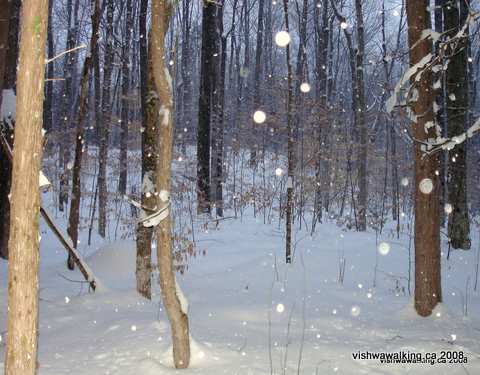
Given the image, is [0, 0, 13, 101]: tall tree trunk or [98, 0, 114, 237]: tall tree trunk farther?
[98, 0, 114, 237]: tall tree trunk

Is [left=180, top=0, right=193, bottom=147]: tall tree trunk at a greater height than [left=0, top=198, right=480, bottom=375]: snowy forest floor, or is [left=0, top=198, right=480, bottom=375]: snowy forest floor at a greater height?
[left=180, top=0, right=193, bottom=147]: tall tree trunk

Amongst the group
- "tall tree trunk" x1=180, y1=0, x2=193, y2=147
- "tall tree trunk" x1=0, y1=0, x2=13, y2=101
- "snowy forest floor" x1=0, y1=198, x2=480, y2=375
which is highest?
"tall tree trunk" x1=180, y1=0, x2=193, y2=147

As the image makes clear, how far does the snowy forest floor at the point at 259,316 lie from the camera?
155 inches

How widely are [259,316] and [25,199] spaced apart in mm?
3634

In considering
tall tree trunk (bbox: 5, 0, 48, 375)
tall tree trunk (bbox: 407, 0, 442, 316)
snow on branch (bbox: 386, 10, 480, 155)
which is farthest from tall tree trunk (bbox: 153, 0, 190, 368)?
tall tree trunk (bbox: 407, 0, 442, 316)

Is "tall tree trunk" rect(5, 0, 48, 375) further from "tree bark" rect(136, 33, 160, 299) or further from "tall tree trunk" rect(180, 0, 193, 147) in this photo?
"tall tree trunk" rect(180, 0, 193, 147)

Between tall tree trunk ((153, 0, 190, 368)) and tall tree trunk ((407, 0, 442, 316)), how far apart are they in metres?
3.38

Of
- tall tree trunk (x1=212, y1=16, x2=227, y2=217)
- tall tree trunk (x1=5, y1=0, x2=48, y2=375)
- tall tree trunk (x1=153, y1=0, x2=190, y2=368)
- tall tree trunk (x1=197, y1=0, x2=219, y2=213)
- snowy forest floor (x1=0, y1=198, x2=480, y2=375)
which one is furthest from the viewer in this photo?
tall tree trunk (x1=212, y1=16, x2=227, y2=217)

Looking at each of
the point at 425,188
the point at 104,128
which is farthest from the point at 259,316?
the point at 104,128

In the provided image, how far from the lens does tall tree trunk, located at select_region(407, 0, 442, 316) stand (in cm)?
552

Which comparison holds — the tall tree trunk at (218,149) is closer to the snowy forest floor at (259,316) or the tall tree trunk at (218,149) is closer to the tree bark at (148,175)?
the snowy forest floor at (259,316)

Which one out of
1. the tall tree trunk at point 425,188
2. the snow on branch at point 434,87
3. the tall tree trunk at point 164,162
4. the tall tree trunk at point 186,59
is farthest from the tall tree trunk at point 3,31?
the tall tree trunk at point 186,59

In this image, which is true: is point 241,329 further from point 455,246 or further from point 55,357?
point 455,246

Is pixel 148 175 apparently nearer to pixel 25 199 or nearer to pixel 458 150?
pixel 25 199
